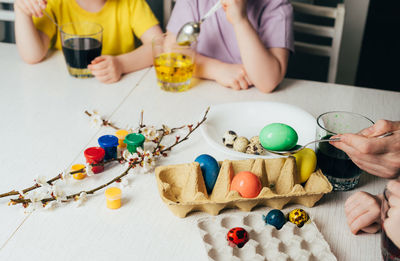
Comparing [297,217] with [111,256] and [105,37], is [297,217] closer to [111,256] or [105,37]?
[111,256]

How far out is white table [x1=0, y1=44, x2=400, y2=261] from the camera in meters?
0.77

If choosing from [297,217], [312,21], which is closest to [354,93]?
[297,217]

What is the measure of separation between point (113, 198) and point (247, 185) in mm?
258

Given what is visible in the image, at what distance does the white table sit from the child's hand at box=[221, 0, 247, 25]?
212 mm

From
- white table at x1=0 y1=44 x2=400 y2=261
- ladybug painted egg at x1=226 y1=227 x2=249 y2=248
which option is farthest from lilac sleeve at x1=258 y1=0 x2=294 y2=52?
ladybug painted egg at x1=226 y1=227 x2=249 y2=248

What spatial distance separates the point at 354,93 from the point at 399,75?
6.34 feet

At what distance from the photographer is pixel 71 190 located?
2.94ft

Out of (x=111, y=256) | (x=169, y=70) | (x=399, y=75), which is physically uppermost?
(x=169, y=70)

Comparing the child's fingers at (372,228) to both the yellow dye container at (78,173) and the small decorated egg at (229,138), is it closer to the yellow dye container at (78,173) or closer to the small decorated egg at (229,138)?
the small decorated egg at (229,138)

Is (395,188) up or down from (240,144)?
up

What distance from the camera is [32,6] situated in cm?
139

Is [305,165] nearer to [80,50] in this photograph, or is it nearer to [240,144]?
[240,144]

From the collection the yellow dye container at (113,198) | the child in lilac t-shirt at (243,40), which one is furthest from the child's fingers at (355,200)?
the child in lilac t-shirt at (243,40)

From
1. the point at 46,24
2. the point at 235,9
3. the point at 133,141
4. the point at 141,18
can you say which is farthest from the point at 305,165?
the point at 46,24
